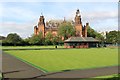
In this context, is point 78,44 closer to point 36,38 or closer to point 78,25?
point 36,38

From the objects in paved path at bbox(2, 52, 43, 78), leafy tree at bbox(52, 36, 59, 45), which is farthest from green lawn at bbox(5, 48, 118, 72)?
leafy tree at bbox(52, 36, 59, 45)

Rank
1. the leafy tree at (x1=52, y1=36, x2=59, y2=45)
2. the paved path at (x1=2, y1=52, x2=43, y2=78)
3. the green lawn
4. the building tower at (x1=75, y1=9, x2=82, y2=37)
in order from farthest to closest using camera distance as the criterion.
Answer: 1. the building tower at (x1=75, y1=9, x2=82, y2=37)
2. the leafy tree at (x1=52, y1=36, x2=59, y2=45)
3. the green lawn
4. the paved path at (x1=2, y1=52, x2=43, y2=78)

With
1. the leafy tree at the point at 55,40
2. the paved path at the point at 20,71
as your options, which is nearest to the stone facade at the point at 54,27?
the leafy tree at the point at 55,40

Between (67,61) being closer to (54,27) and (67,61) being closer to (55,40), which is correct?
(55,40)

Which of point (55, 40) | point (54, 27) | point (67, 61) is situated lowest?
point (67, 61)

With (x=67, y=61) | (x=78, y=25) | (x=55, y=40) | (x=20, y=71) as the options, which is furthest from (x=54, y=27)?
(x=20, y=71)

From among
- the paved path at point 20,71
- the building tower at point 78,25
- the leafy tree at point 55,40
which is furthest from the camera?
the building tower at point 78,25

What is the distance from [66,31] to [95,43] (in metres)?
33.1

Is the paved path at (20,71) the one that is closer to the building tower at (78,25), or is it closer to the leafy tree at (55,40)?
the leafy tree at (55,40)

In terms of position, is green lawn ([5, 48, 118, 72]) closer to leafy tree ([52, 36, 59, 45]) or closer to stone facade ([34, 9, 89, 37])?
leafy tree ([52, 36, 59, 45])

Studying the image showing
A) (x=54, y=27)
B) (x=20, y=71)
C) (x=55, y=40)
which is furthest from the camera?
(x=54, y=27)

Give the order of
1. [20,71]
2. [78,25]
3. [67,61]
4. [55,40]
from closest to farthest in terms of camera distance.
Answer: [20,71], [67,61], [55,40], [78,25]

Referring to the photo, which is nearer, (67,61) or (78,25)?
(67,61)

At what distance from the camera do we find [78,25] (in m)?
131
